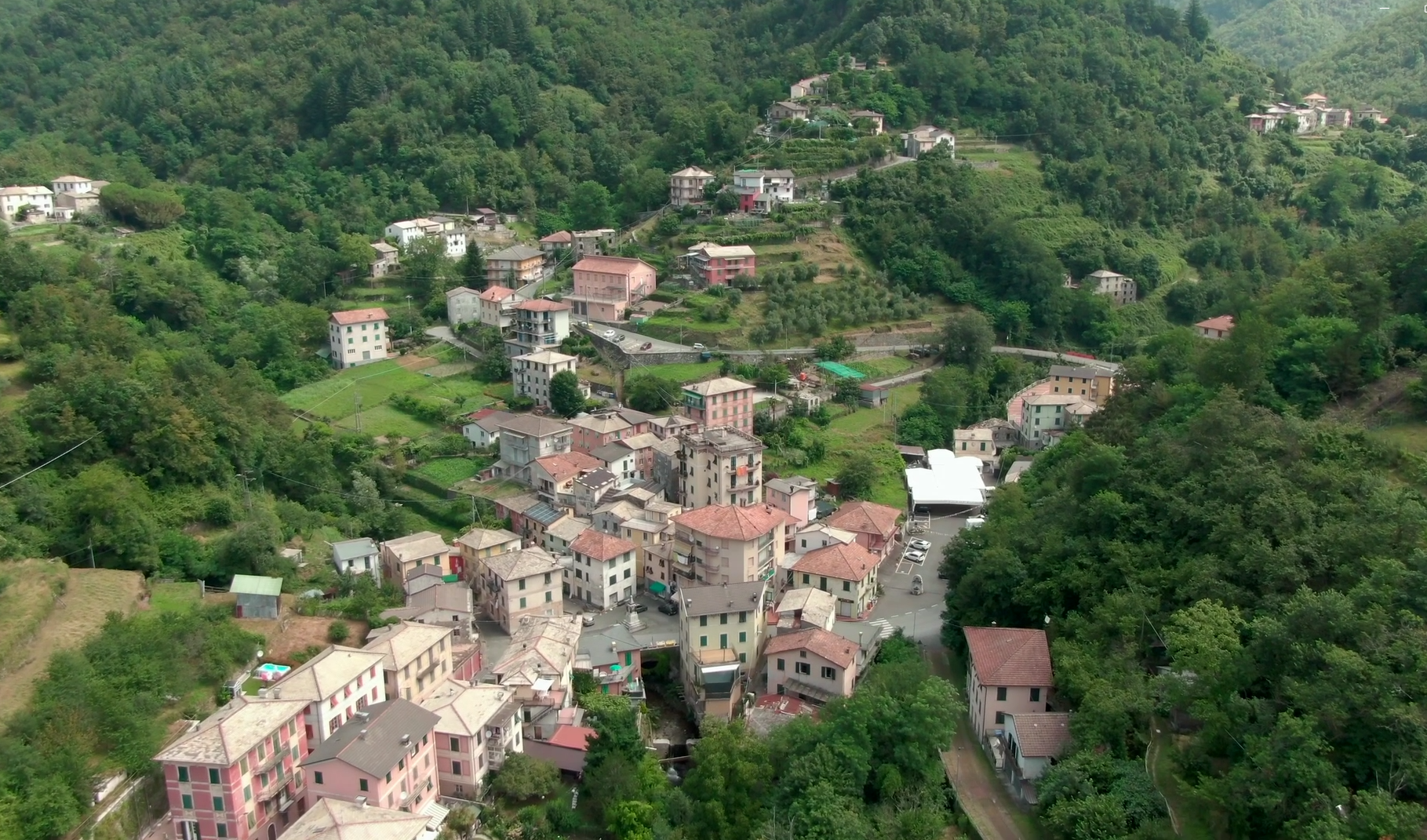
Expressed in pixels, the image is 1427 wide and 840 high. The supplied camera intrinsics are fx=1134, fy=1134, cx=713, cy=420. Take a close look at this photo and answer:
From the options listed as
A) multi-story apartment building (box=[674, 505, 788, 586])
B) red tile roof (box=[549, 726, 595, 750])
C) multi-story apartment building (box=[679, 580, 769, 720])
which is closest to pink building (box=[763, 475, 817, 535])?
multi-story apartment building (box=[674, 505, 788, 586])

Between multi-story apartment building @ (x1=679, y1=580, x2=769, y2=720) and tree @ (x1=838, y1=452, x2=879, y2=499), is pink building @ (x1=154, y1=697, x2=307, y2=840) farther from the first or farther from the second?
tree @ (x1=838, y1=452, x2=879, y2=499)

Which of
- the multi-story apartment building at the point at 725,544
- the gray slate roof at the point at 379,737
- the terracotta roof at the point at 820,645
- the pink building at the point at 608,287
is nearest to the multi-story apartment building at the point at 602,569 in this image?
the multi-story apartment building at the point at 725,544

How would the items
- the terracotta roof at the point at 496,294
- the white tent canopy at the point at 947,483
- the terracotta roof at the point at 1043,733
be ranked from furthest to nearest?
the terracotta roof at the point at 496,294 → the white tent canopy at the point at 947,483 → the terracotta roof at the point at 1043,733

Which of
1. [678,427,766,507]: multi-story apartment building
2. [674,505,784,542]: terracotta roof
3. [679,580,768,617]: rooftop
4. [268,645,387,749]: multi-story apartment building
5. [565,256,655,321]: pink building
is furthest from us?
[565,256,655,321]: pink building

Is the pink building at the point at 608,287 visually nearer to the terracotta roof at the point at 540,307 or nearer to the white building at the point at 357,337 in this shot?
the terracotta roof at the point at 540,307

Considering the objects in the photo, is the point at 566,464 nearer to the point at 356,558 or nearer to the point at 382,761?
the point at 356,558

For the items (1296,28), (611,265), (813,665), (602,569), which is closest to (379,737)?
(813,665)
